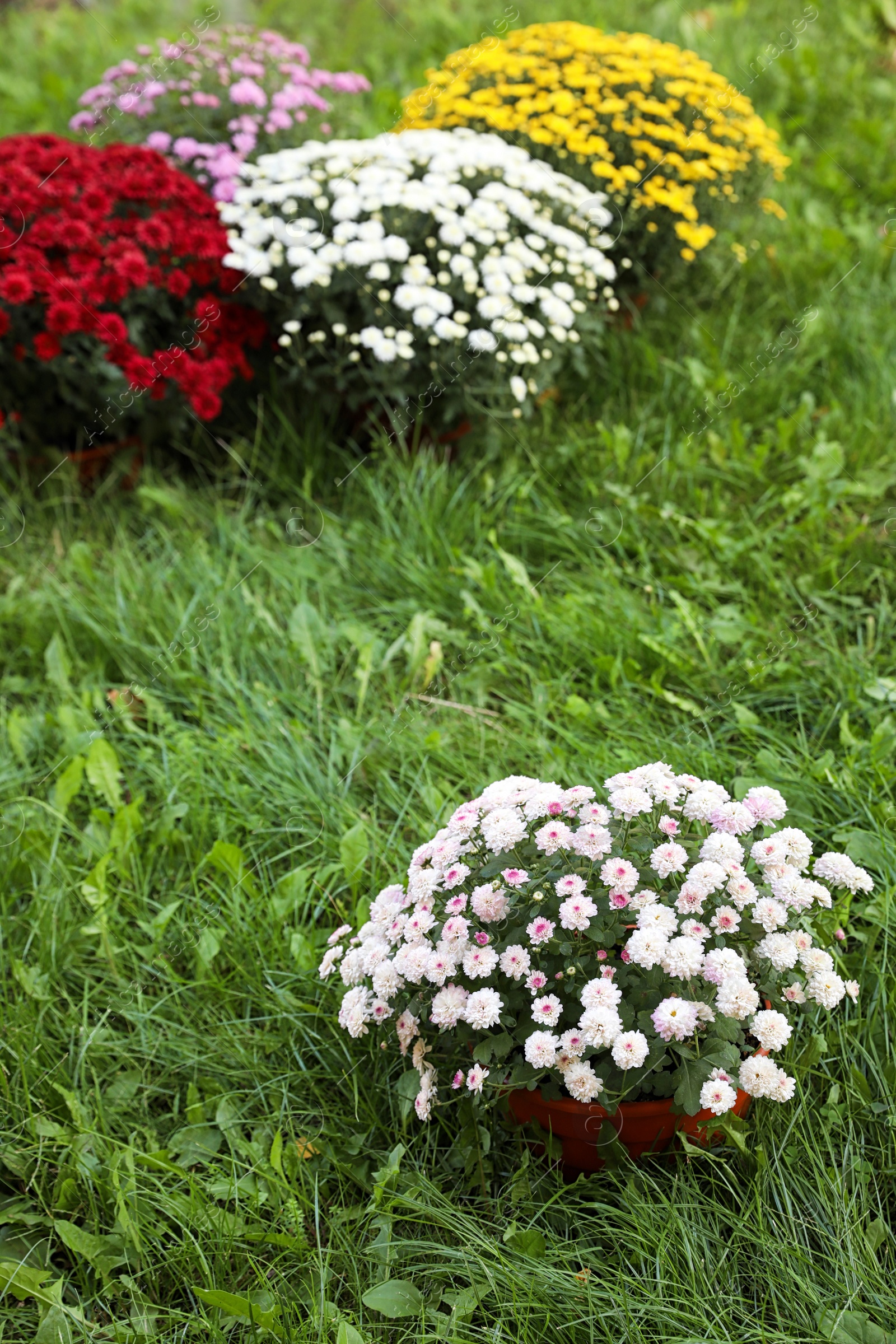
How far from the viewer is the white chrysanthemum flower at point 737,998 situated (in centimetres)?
142

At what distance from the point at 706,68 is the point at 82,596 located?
2.79 m

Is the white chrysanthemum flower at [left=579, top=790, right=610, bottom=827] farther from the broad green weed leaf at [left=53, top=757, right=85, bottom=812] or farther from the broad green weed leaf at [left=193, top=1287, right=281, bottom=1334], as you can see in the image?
the broad green weed leaf at [left=53, top=757, right=85, bottom=812]

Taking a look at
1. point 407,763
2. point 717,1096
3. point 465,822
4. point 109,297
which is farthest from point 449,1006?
point 109,297

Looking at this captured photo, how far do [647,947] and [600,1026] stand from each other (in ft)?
0.39

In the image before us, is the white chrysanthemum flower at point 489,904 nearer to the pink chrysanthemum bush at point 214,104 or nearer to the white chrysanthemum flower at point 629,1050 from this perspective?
the white chrysanthemum flower at point 629,1050

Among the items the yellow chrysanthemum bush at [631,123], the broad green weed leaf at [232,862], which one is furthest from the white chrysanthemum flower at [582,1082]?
the yellow chrysanthemum bush at [631,123]

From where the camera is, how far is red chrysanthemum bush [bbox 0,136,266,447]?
3045 millimetres

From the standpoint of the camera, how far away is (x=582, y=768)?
2213 millimetres

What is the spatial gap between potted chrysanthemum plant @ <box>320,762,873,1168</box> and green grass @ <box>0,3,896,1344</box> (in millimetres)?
153

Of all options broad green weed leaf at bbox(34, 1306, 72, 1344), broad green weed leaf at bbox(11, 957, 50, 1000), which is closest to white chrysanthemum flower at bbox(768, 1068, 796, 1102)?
broad green weed leaf at bbox(34, 1306, 72, 1344)

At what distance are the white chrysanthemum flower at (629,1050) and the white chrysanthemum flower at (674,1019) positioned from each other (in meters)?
0.03

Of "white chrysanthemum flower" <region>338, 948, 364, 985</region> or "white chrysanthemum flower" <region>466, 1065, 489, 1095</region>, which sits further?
"white chrysanthemum flower" <region>338, 948, 364, 985</region>

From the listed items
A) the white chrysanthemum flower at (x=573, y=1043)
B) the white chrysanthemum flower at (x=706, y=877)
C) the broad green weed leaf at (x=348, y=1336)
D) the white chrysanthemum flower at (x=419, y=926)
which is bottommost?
the broad green weed leaf at (x=348, y=1336)

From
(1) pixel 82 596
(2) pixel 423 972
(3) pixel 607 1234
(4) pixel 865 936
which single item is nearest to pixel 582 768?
(4) pixel 865 936
